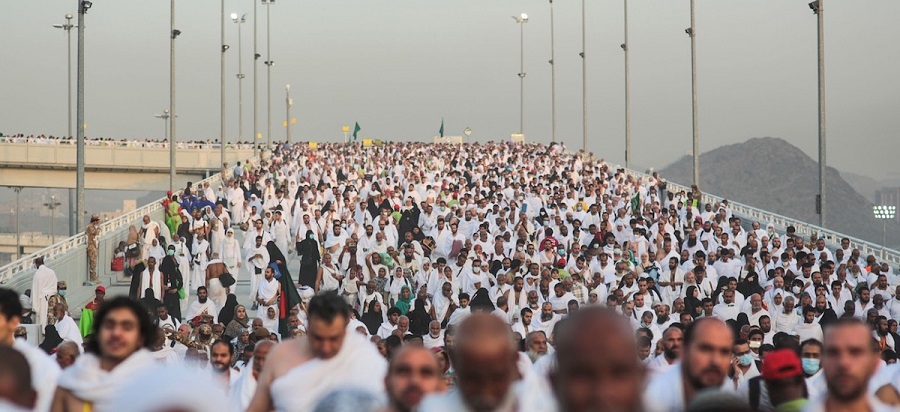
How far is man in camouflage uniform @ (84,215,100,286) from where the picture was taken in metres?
25.1

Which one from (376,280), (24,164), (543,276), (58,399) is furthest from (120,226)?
(24,164)

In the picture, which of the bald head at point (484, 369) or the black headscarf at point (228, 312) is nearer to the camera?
the bald head at point (484, 369)

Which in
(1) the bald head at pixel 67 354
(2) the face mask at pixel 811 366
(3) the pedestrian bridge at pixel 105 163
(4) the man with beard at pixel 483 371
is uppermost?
(3) the pedestrian bridge at pixel 105 163

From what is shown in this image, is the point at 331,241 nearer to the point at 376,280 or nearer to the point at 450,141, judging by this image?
the point at 376,280

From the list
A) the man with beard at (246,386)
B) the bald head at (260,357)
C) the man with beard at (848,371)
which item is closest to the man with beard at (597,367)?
the man with beard at (848,371)

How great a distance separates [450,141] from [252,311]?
163 ft

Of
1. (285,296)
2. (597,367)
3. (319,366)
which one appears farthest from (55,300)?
(597,367)

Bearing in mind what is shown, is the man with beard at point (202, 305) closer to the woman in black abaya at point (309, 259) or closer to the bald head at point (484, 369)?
the woman in black abaya at point (309, 259)

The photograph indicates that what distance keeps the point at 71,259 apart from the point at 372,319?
782cm

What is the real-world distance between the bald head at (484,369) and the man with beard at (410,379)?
0.87m

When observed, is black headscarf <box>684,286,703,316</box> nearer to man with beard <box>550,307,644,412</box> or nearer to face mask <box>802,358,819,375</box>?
face mask <box>802,358,819,375</box>

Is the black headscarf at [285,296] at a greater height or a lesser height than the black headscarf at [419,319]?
greater

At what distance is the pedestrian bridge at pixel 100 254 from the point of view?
23094 millimetres

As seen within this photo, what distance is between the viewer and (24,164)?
6431cm
